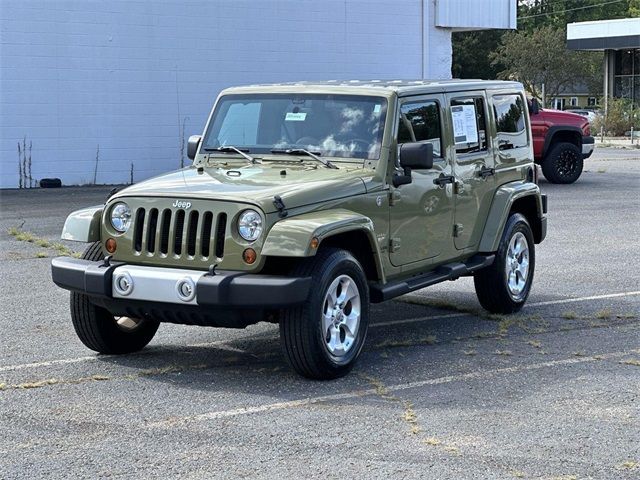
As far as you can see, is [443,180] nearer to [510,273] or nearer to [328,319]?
[510,273]

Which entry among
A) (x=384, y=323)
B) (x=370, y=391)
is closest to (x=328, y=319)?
(x=370, y=391)

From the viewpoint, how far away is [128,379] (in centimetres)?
704

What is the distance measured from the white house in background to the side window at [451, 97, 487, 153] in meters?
13.7

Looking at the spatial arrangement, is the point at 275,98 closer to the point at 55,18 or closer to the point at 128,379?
the point at 128,379

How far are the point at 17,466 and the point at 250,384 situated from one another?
1.85 m

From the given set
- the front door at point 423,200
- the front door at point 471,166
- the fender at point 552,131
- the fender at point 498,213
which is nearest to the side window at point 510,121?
the front door at point 471,166

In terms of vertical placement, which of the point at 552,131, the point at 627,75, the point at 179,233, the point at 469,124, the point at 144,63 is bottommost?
the point at 179,233

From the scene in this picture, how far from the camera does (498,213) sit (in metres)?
9.12

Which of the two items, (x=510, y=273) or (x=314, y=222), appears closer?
(x=314, y=222)

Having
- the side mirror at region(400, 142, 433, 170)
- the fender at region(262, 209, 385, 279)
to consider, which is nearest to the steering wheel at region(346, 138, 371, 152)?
the side mirror at region(400, 142, 433, 170)

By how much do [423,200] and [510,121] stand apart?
6.45 feet

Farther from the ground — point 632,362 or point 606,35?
point 606,35

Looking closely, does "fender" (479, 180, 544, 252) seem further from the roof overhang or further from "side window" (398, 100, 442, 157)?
the roof overhang

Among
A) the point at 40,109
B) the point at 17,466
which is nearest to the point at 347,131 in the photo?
the point at 17,466
